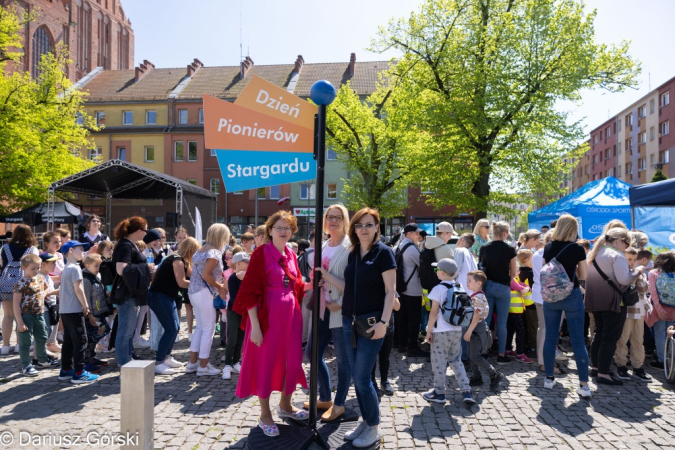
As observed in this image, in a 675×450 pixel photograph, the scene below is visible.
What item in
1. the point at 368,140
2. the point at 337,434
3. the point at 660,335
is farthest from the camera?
the point at 368,140

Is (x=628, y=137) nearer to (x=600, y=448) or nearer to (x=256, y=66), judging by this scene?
Result: (x=256, y=66)

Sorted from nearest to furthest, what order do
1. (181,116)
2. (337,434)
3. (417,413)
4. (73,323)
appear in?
(337,434)
(417,413)
(73,323)
(181,116)

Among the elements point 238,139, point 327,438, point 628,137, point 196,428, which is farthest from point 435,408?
point 628,137

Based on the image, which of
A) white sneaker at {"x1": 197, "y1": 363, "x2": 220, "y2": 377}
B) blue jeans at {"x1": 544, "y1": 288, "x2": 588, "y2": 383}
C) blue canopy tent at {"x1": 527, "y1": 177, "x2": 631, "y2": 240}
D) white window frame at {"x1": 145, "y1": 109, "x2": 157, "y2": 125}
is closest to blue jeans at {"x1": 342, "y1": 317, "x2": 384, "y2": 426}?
blue jeans at {"x1": 544, "y1": 288, "x2": 588, "y2": 383}

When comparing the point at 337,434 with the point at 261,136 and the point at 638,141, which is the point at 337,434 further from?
the point at 638,141

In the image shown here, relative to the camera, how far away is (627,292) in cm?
589

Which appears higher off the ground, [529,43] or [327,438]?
[529,43]

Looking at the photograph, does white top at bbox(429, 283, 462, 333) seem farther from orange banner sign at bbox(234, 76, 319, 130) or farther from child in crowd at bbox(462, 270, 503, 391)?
orange banner sign at bbox(234, 76, 319, 130)

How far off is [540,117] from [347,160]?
11.8 meters

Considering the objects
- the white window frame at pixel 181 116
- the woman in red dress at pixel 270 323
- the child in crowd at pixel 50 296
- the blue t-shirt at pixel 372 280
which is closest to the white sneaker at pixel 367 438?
the woman in red dress at pixel 270 323

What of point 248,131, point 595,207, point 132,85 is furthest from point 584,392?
point 132,85

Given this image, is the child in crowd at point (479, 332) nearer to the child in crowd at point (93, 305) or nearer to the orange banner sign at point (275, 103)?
the orange banner sign at point (275, 103)

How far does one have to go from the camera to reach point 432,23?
20.6m

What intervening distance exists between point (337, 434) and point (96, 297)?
358cm
